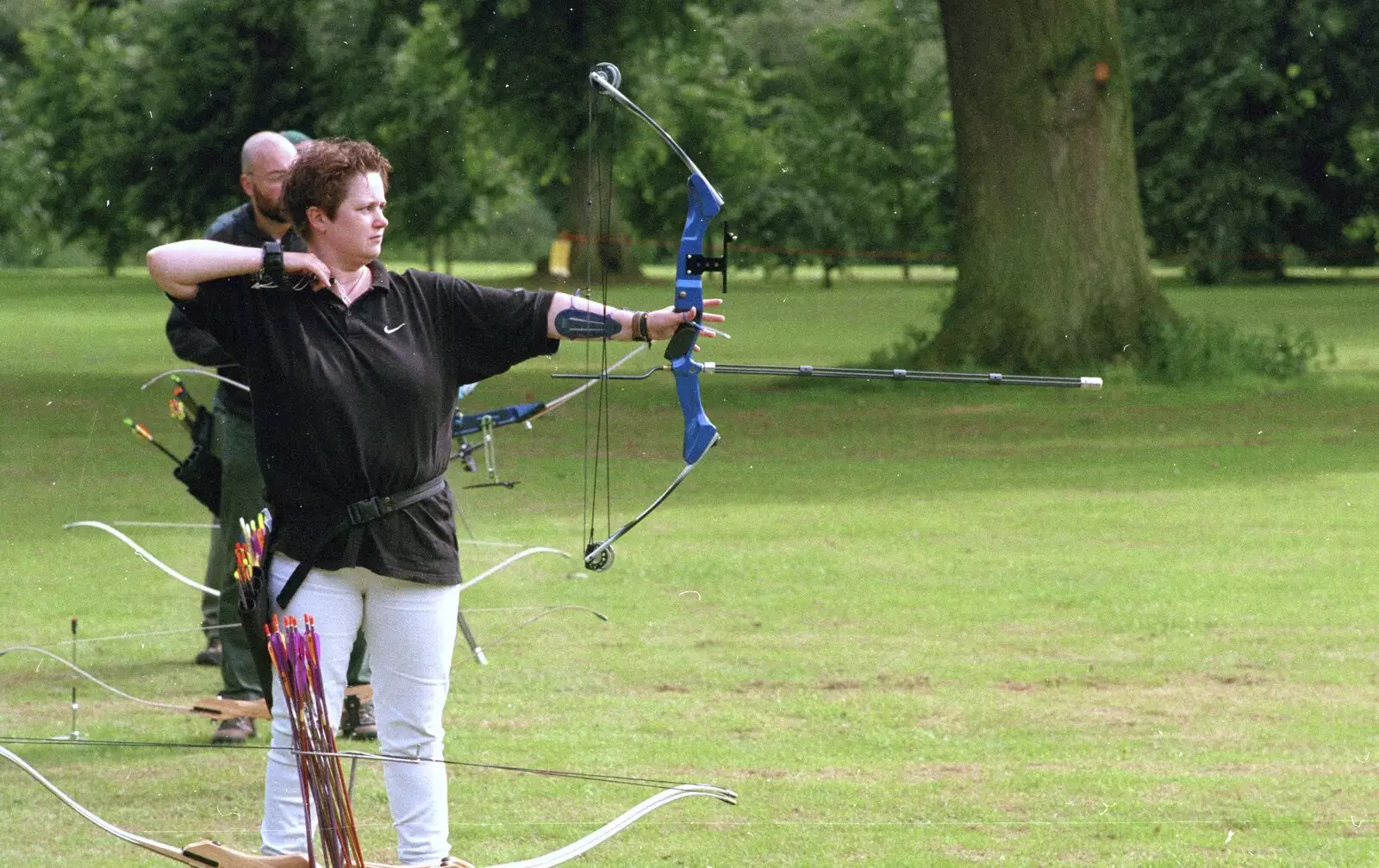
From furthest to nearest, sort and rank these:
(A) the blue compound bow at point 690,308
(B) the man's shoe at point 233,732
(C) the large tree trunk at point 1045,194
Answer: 1. (C) the large tree trunk at point 1045,194
2. (B) the man's shoe at point 233,732
3. (A) the blue compound bow at point 690,308

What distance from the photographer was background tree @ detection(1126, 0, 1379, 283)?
1512 inches

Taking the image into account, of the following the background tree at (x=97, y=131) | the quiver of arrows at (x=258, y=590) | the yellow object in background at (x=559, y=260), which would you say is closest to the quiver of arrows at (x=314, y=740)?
the quiver of arrows at (x=258, y=590)

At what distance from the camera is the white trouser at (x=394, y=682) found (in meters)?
3.82

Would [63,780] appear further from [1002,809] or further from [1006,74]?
[1006,74]

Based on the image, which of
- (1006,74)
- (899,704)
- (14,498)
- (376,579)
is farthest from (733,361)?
(376,579)

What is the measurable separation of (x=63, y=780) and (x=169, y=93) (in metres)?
33.7

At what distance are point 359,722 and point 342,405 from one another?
2.57 m

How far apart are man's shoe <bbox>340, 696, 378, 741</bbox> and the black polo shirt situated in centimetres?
230

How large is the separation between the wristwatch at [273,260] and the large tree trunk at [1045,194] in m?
13.1

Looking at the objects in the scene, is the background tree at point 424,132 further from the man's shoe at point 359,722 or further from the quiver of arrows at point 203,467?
the man's shoe at point 359,722

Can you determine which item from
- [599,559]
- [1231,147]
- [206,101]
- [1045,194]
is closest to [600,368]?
[1045,194]

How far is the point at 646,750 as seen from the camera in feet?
19.0

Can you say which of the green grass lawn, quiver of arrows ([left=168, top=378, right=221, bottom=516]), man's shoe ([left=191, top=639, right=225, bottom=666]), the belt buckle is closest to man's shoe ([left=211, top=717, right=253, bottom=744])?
the green grass lawn

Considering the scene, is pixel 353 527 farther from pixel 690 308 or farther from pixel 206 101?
pixel 206 101
